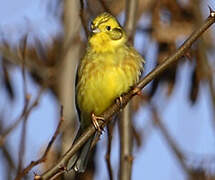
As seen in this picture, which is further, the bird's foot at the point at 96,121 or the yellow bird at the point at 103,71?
the yellow bird at the point at 103,71

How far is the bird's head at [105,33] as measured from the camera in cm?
383

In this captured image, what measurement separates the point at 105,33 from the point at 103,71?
0.98ft

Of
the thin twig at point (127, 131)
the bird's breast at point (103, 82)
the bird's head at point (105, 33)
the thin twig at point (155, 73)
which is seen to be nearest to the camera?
the thin twig at point (155, 73)

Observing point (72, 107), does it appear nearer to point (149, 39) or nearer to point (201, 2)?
point (149, 39)

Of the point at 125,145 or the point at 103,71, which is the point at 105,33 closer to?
the point at 103,71

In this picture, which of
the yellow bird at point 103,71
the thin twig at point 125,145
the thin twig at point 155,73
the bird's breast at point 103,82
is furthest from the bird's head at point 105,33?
the thin twig at point 155,73

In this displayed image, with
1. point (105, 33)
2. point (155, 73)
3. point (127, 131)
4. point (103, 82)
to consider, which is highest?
point (105, 33)

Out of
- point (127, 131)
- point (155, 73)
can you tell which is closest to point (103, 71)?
point (127, 131)

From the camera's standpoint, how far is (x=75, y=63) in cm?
503

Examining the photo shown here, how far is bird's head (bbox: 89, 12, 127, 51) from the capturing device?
3.83 meters

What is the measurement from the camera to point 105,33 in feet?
12.7

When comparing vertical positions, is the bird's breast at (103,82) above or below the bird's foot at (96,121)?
above

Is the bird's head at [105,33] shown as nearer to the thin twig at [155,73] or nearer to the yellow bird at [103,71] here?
the yellow bird at [103,71]

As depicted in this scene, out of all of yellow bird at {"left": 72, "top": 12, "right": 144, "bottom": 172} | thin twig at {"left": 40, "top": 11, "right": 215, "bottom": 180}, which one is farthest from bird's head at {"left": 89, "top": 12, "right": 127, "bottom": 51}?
thin twig at {"left": 40, "top": 11, "right": 215, "bottom": 180}
